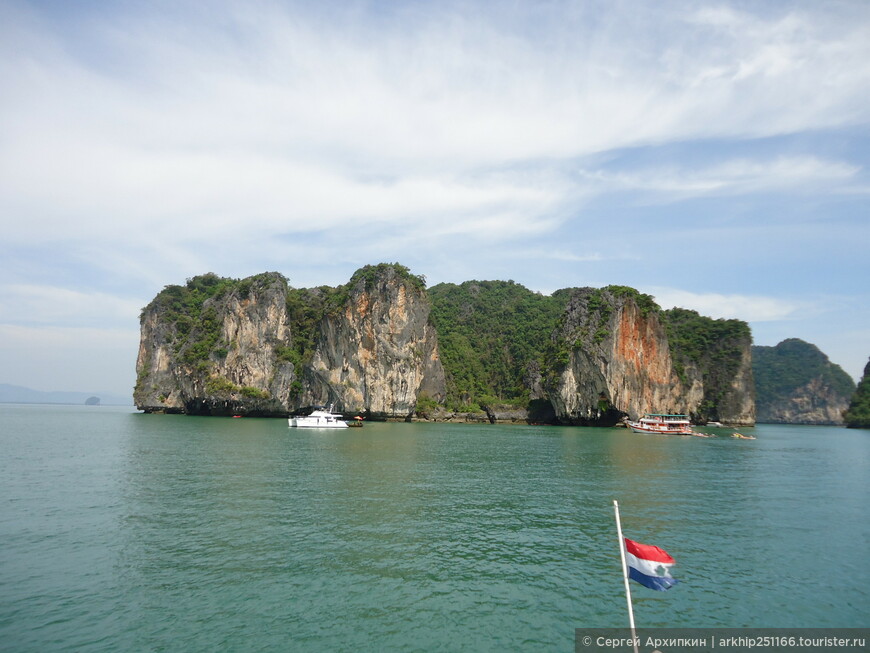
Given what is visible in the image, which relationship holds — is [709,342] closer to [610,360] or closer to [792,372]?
[610,360]

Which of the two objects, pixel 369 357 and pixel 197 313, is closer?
pixel 369 357

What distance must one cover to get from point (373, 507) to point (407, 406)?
67.7m

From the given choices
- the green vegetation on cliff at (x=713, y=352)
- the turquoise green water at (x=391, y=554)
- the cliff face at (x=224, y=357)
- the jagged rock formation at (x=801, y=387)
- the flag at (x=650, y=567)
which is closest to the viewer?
the flag at (x=650, y=567)

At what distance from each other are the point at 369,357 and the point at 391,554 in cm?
7099

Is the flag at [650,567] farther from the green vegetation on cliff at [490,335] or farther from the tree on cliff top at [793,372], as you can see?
the tree on cliff top at [793,372]

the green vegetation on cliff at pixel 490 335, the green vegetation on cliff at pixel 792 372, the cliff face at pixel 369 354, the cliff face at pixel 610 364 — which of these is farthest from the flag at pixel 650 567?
the green vegetation on cliff at pixel 792 372

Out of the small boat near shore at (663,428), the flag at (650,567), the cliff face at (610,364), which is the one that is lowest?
the small boat near shore at (663,428)

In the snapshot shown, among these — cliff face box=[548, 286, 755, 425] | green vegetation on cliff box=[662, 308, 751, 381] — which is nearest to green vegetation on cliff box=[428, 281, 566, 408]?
cliff face box=[548, 286, 755, 425]

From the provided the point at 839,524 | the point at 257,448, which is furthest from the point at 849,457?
the point at 257,448

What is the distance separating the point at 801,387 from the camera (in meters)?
158

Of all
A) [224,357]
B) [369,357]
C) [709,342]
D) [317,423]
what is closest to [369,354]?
[369,357]

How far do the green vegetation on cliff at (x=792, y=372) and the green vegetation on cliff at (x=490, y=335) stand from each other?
75.5 m

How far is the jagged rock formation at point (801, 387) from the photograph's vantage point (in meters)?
154

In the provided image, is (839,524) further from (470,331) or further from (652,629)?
(470,331)
